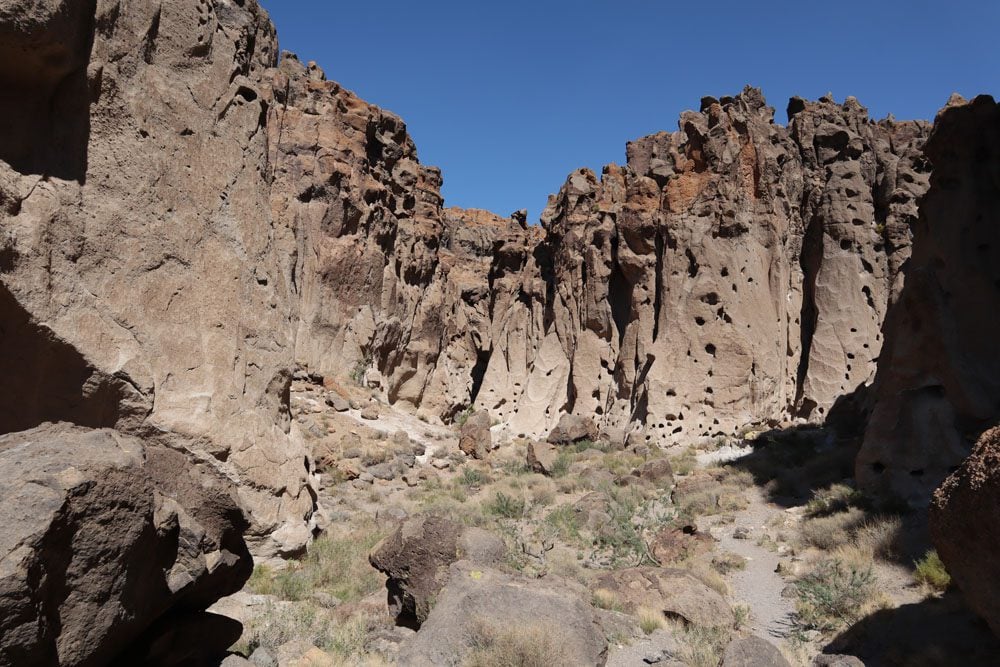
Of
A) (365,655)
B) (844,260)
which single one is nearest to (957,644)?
(365,655)

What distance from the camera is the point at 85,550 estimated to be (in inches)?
118

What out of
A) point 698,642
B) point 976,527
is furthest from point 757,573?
point 976,527

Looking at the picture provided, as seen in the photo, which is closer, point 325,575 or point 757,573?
point 325,575

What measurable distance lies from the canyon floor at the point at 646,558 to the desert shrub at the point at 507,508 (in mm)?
31

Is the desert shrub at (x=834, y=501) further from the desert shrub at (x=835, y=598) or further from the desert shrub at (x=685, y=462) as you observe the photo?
the desert shrub at (x=685, y=462)

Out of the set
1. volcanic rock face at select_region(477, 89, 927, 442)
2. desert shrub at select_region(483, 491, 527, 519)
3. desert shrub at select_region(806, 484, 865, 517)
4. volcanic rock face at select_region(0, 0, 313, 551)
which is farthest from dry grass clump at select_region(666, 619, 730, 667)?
volcanic rock face at select_region(477, 89, 927, 442)

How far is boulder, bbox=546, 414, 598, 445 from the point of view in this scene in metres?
21.8

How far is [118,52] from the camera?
6316 millimetres

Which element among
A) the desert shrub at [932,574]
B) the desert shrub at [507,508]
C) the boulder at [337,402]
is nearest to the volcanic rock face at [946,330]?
the desert shrub at [932,574]

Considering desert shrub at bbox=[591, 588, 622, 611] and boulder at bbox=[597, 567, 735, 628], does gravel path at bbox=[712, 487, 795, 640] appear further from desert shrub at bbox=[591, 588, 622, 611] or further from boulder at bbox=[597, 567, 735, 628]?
desert shrub at bbox=[591, 588, 622, 611]

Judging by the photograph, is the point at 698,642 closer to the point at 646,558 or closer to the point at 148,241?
the point at 646,558

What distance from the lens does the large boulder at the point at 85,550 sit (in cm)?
267

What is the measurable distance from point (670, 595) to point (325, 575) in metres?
3.75

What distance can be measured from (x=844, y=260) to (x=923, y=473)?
1443 centimetres
